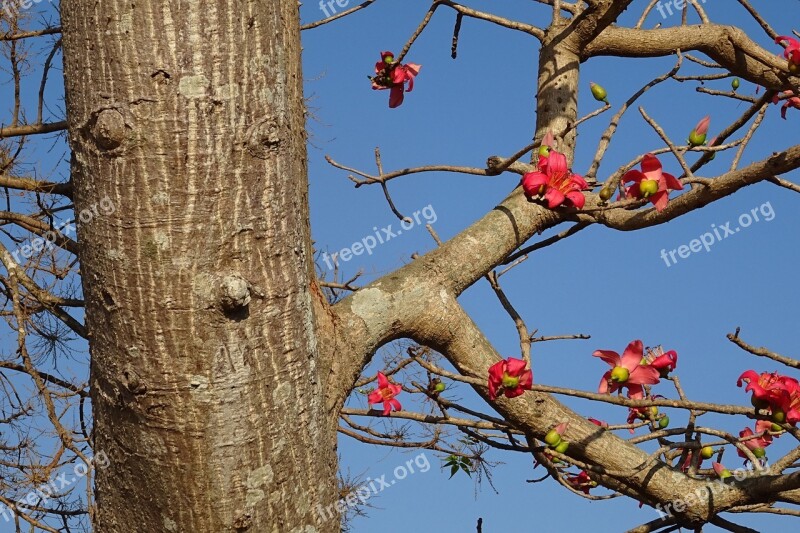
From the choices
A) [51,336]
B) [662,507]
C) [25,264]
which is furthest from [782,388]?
[51,336]

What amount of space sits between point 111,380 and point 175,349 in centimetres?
16

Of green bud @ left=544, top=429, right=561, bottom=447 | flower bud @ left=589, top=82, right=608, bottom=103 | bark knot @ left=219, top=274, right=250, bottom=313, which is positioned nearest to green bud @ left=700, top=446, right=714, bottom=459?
green bud @ left=544, top=429, right=561, bottom=447

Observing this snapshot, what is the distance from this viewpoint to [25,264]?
2275 millimetres

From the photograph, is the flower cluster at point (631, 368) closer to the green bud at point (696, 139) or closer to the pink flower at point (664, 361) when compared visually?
the pink flower at point (664, 361)

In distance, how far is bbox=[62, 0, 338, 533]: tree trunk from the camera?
128cm

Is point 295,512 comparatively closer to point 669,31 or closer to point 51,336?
point 51,336

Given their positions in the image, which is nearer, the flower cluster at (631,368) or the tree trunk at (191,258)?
the tree trunk at (191,258)

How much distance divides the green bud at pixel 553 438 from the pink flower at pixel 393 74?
1342 mm

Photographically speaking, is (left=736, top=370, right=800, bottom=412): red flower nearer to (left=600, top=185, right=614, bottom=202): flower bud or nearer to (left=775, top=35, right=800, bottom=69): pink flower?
(left=600, top=185, right=614, bottom=202): flower bud

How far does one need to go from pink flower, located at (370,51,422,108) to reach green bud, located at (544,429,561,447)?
1342 mm

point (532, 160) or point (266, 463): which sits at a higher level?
point (532, 160)

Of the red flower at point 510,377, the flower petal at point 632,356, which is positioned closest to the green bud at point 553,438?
the red flower at point 510,377

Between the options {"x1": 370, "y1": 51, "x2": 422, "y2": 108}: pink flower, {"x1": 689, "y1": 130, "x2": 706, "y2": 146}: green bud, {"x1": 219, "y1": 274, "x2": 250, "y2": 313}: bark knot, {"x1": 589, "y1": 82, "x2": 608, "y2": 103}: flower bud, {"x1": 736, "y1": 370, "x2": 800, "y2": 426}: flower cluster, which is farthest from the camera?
{"x1": 370, "y1": 51, "x2": 422, "y2": 108}: pink flower

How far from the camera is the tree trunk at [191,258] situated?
4.20 ft
